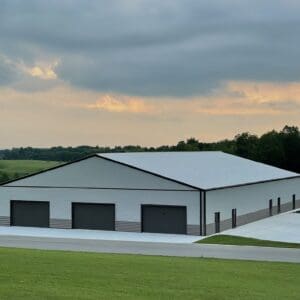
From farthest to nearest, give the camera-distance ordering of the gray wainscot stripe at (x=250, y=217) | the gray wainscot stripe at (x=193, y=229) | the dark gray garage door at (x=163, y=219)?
the gray wainscot stripe at (x=250, y=217) < the dark gray garage door at (x=163, y=219) < the gray wainscot stripe at (x=193, y=229)

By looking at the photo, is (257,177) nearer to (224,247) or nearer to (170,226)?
(170,226)

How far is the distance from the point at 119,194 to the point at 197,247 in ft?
35.2

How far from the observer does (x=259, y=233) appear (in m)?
38.5

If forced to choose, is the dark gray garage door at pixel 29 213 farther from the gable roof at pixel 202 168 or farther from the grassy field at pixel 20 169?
the grassy field at pixel 20 169

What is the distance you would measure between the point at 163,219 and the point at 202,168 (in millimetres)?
10072

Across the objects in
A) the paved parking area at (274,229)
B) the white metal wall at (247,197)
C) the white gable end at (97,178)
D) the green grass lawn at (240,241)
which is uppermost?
the white gable end at (97,178)

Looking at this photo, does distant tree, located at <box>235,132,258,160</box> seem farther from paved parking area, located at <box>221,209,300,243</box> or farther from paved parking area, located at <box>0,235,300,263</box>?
paved parking area, located at <box>0,235,300,263</box>

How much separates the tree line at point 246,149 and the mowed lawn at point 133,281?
58292 mm

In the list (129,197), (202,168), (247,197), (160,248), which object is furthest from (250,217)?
(160,248)

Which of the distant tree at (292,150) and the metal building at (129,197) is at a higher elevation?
the distant tree at (292,150)

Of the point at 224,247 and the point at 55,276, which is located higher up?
the point at 55,276

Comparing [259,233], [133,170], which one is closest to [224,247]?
[259,233]

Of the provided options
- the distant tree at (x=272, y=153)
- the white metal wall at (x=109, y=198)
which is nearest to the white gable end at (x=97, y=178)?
the white metal wall at (x=109, y=198)

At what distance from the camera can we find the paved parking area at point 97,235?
1395 inches
